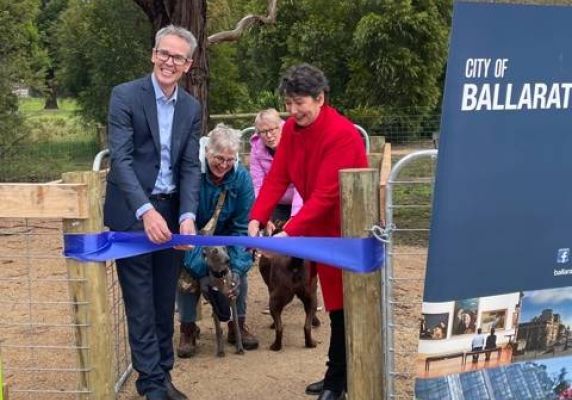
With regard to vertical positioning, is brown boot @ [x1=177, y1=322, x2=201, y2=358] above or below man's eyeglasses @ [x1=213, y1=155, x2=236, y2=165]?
below

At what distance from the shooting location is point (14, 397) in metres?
4.65

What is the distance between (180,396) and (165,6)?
13.5ft

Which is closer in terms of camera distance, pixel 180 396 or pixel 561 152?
pixel 561 152

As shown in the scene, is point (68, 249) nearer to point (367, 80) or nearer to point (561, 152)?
point (561, 152)

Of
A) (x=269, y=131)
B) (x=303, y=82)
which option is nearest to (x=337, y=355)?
(x=303, y=82)

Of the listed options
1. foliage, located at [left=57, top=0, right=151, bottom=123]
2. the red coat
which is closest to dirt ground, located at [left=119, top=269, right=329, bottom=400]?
the red coat

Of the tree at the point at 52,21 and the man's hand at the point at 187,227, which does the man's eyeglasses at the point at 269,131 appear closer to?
the man's hand at the point at 187,227

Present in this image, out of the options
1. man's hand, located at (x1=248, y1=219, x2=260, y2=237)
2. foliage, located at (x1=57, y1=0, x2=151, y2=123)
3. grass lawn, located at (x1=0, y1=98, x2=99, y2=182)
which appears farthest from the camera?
foliage, located at (x1=57, y1=0, x2=151, y2=123)

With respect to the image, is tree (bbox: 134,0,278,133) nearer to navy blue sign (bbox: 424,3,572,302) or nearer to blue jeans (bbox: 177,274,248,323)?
blue jeans (bbox: 177,274,248,323)

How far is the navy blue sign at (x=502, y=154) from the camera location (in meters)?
2.81

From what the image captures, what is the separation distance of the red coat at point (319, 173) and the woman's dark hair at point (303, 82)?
14cm

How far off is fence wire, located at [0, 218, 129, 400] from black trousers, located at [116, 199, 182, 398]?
30 centimetres

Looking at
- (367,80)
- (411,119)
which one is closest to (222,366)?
(411,119)

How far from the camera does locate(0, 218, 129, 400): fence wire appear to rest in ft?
14.9
